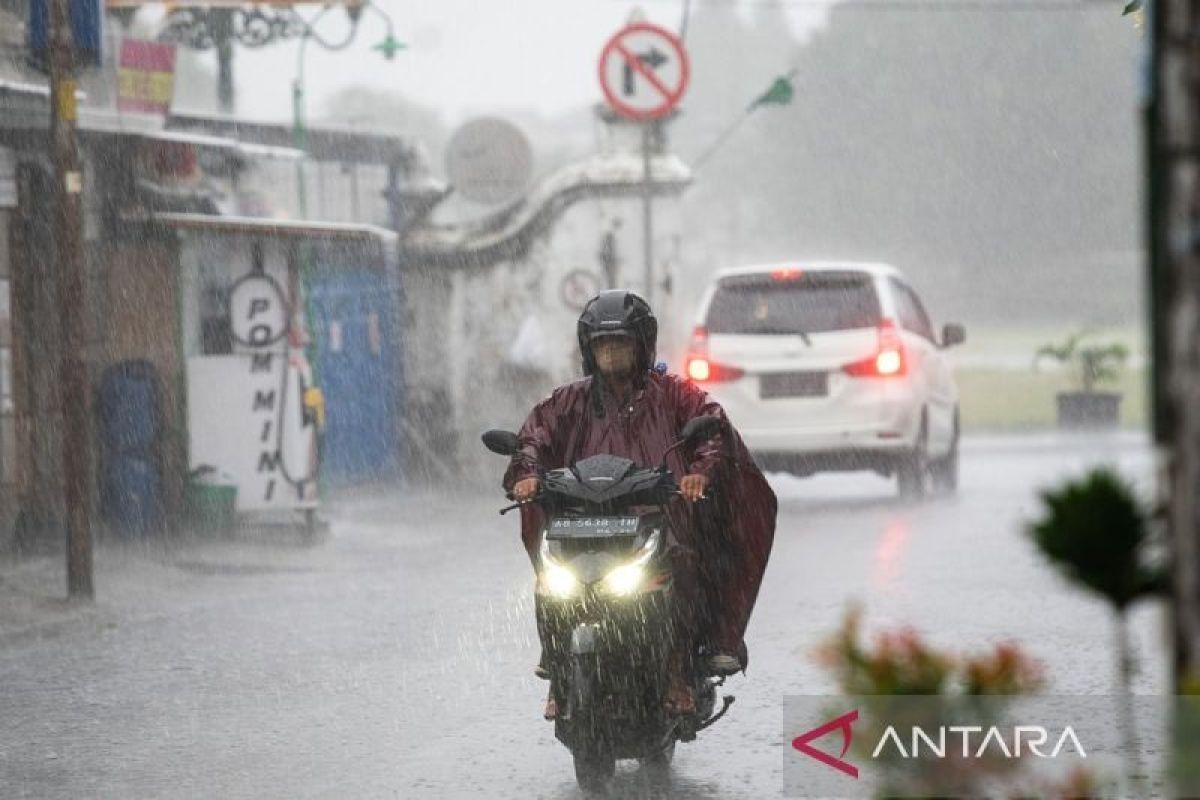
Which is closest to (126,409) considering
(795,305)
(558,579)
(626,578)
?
(795,305)

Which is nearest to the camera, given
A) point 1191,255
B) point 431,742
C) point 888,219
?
point 1191,255

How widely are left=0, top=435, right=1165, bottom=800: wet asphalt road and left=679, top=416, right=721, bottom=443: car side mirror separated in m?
1.13

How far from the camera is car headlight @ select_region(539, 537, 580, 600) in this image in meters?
6.71

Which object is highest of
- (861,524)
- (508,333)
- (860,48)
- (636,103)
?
(860,48)

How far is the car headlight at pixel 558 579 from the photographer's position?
6715 mm

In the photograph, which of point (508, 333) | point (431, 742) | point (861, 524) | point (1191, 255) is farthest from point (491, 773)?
point (508, 333)

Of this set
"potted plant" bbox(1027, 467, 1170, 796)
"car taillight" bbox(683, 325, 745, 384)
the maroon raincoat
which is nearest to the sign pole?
"car taillight" bbox(683, 325, 745, 384)

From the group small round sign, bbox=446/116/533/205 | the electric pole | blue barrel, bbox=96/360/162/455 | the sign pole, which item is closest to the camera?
the electric pole

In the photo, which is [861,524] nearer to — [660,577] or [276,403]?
[276,403]

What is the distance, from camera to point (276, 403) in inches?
664

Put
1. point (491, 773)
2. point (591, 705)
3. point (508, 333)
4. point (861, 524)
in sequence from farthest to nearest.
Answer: point (508, 333) < point (861, 524) < point (491, 773) < point (591, 705)

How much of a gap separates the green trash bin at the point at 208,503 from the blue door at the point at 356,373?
4.08 m

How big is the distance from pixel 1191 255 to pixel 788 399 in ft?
46.8

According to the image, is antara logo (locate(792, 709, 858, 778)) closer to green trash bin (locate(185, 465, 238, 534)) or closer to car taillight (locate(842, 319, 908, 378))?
car taillight (locate(842, 319, 908, 378))
